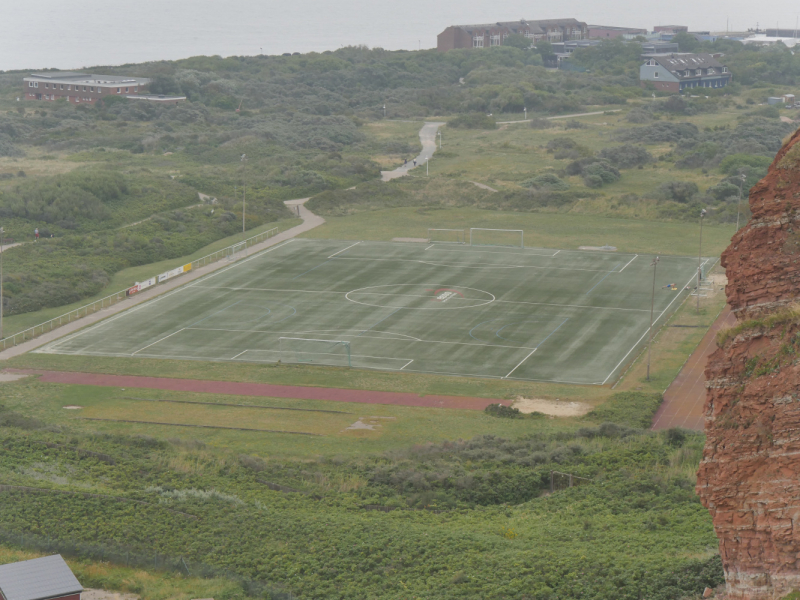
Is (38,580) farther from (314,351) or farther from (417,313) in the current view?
(417,313)

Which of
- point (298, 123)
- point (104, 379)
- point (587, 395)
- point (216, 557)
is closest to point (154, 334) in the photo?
point (104, 379)

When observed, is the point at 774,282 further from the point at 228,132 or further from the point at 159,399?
the point at 228,132

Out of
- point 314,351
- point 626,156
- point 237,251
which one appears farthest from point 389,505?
point 626,156

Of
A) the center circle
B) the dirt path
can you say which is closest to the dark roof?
the center circle

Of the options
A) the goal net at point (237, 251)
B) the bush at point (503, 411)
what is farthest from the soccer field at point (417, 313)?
the bush at point (503, 411)

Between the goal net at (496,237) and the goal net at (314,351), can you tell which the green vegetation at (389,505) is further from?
the goal net at (496,237)

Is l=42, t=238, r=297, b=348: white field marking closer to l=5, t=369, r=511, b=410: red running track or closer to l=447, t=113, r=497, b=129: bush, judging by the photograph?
l=5, t=369, r=511, b=410: red running track
